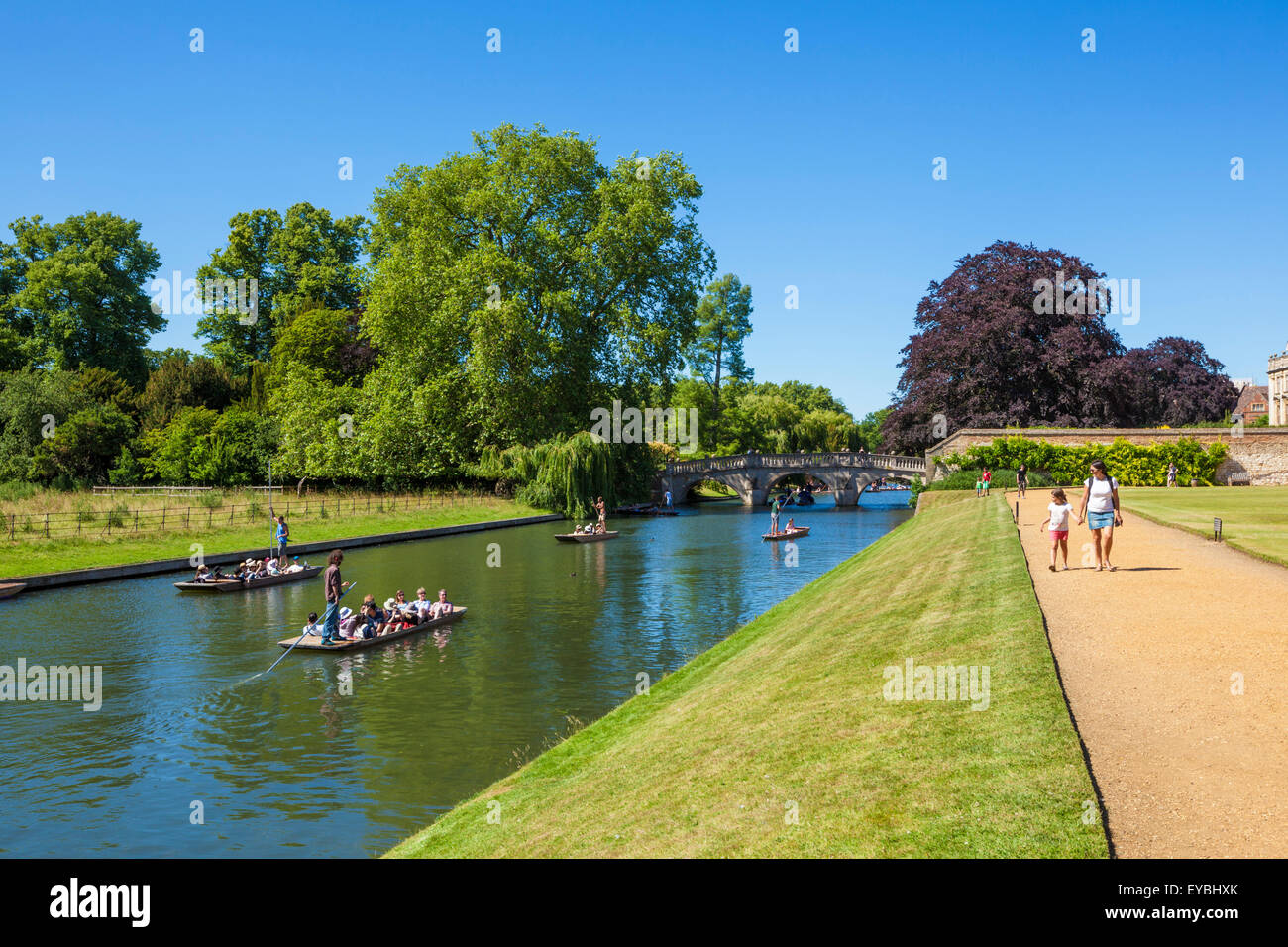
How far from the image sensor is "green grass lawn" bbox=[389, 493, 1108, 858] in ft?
23.1

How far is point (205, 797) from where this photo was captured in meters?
11.7

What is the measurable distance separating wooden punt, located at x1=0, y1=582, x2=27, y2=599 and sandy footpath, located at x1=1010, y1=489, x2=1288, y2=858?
1015 inches

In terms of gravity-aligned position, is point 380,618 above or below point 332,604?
below

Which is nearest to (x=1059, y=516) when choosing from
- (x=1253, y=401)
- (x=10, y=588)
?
(x=10, y=588)

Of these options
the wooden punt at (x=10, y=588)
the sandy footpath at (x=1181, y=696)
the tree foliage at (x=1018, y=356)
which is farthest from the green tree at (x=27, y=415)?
the sandy footpath at (x=1181, y=696)

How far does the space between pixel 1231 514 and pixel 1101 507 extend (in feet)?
49.6

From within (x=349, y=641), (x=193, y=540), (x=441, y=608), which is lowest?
(x=349, y=641)

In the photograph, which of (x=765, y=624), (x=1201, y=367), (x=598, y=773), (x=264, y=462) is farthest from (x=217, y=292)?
(x=1201, y=367)

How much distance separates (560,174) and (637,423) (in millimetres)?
16826

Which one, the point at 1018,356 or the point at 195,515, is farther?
the point at 1018,356

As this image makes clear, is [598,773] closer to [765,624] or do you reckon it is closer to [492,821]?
[492,821]

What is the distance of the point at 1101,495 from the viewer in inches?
654

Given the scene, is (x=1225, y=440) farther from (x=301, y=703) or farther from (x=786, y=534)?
(x=301, y=703)

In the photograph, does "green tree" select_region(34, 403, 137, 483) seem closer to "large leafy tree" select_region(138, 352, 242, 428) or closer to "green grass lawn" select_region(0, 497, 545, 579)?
"large leafy tree" select_region(138, 352, 242, 428)
